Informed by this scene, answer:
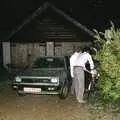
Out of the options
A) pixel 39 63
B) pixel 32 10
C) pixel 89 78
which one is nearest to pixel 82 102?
pixel 89 78

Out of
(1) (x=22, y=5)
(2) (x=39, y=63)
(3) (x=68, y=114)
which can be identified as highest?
(1) (x=22, y=5)

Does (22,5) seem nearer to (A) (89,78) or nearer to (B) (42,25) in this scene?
(B) (42,25)

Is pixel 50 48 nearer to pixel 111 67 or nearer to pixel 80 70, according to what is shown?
pixel 80 70

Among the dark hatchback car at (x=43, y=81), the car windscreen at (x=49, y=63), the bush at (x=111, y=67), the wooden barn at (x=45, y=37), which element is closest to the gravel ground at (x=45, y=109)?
the dark hatchback car at (x=43, y=81)

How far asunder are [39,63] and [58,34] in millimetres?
12232

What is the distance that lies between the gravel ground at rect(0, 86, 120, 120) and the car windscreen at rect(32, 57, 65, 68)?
1.49 m

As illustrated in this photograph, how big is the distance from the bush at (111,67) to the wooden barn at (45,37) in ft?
54.3

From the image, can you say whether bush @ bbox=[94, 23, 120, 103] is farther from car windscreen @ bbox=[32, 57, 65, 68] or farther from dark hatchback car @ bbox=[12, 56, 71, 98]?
car windscreen @ bbox=[32, 57, 65, 68]

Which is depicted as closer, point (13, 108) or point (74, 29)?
point (13, 108)

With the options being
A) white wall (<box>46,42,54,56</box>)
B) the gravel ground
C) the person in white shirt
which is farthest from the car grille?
white wall (<box>46,42,54,56</box>)

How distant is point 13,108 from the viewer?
13.8 m

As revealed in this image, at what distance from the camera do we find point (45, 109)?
1357 cm

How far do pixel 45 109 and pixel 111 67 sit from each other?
257 cm

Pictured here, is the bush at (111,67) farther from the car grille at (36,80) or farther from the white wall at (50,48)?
the white wall at (50,48)
